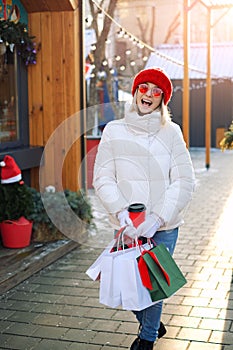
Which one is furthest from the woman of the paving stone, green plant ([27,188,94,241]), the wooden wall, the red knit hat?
the wooden wall

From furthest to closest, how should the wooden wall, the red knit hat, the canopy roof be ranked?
the canopy roof → the wooden wall → the red knit hat

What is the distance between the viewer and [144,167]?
11.4 feet

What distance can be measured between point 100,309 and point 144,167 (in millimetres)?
1535

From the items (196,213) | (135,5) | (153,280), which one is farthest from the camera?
(135,5)

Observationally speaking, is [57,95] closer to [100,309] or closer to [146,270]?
[100,309]

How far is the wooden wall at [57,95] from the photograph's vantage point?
6613 mm

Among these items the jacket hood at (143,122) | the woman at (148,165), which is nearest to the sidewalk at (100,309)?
the woman at (148,165)

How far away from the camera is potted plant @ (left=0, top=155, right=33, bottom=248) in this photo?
19.1ft

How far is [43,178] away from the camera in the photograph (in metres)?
6.87

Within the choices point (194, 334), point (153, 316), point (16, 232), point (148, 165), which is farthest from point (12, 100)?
point (153, 316)

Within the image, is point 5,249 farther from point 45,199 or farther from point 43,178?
point 43,178

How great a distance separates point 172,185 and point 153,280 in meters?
0.55

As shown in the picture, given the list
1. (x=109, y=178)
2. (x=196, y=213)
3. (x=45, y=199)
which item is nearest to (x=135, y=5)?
(x=196, y=213)

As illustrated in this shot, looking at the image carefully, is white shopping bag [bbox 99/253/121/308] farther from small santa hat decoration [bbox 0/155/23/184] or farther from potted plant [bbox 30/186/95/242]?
potted plant [bbox 30/186/95/242]
